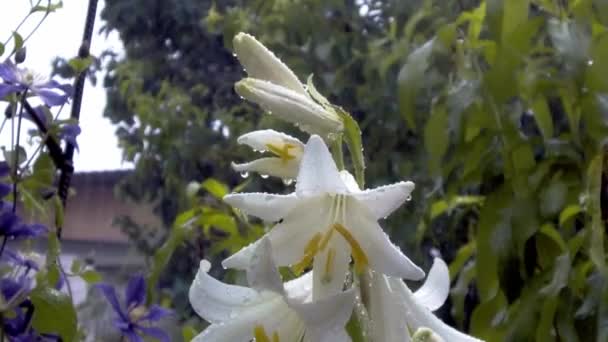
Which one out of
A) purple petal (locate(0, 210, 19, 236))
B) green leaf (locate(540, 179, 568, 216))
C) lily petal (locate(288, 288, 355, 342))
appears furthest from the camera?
green leaf (locate(540, 179, 568, 216))

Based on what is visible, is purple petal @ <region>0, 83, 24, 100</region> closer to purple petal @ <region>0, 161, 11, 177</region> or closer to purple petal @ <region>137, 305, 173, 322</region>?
purple petal @ <region>0, 161, 11, 177</region>

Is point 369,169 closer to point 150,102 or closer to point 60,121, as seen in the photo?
point 150,102

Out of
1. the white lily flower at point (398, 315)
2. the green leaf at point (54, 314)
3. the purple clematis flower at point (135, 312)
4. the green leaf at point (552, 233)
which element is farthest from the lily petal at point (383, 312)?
the green leaf at point (552, 233)

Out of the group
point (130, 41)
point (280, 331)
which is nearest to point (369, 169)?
point (130, 41)

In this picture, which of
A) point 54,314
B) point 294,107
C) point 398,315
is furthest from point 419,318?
point 54,314

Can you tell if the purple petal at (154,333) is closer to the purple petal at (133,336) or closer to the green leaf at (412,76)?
the purple petal at (133,336)

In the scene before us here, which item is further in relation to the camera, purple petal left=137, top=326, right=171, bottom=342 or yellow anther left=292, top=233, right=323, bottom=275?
purple petal left=137, top=326, right=171, bottom=342

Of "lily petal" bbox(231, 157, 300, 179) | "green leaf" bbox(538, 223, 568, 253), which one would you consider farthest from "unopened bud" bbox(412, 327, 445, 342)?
"green leaf" bbox(538, 223, 568, 253)

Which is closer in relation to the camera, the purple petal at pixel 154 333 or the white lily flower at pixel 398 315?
the white lily flower at pixel 398 315
